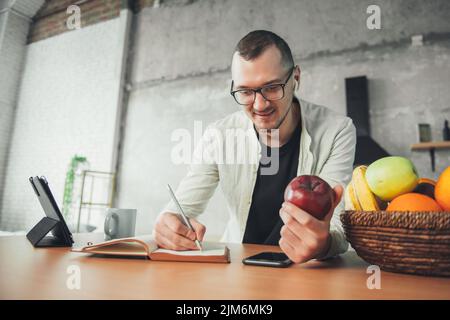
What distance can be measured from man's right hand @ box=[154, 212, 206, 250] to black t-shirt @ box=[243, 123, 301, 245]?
63 centimetres

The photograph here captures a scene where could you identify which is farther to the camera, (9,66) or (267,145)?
(9,66)

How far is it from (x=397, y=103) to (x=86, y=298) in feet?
12.0

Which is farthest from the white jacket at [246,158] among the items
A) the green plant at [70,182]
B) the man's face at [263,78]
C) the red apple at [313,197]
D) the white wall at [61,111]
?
the green plant at [70,182]

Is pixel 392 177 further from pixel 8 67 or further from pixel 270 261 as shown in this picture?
pixel 8 67

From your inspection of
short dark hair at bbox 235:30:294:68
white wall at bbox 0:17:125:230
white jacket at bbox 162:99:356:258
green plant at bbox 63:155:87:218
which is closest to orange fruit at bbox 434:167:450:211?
white jacket at bbox 162:99:356:258

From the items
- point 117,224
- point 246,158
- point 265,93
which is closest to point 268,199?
point 246,158

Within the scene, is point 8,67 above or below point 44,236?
above

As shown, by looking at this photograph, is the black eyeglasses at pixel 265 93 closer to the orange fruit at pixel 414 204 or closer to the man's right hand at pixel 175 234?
the man's right hand at pixel 175 234

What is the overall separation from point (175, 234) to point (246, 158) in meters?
0.76

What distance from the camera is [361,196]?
31.4 inches

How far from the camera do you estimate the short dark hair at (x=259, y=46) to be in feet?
4.25

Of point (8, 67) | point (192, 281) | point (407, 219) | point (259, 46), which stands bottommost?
point (192, 281)

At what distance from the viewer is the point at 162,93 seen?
15.9ft
